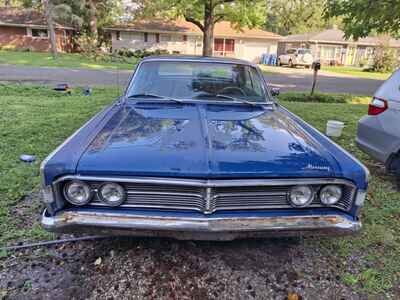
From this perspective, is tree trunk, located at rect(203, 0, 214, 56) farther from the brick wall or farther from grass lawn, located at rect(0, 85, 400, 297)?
the brick wall

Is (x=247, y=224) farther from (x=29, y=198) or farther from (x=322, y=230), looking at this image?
(x=29, y=198)

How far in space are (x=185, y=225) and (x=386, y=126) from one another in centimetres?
295

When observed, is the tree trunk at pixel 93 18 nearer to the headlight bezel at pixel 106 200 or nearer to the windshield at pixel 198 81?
the windshield at pixel 198 81

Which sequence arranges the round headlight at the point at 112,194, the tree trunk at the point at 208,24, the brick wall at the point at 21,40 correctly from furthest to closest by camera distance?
1. the brick wall at the point at 21,40
2. the tree trunk at the point at 208,24
3. the round headlight at the point at 112,194

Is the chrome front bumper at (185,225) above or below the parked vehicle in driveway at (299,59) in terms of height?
above

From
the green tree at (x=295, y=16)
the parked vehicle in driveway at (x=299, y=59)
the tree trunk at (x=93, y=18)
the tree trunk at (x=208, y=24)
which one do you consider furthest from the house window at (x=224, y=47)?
the green tree at (x=295, y=16)

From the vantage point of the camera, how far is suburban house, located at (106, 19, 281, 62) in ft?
105

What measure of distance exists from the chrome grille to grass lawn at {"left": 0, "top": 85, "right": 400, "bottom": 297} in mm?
763

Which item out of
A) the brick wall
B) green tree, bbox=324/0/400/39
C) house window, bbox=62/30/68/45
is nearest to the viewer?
green tree, bbox=324/0/400/39

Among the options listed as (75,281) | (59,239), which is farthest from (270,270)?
(59,239)

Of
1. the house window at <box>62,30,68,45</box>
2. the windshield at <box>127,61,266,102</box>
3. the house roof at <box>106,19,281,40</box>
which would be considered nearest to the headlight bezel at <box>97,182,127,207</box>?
the windshield at <box>127,61,266,102</box>

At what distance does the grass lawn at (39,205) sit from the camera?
2.75 meters

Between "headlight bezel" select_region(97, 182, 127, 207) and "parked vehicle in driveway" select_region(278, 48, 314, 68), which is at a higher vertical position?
"headlight bezel" select_region(97, 182, 127, 207)

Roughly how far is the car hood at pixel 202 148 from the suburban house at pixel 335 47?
3549 cm
